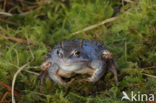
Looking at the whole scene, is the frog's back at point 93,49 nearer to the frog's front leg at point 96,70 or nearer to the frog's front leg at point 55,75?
the frog's front leg at point 96,70

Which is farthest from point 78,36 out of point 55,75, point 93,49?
point 55,75

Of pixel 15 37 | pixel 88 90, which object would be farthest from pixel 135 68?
pixel 15 37

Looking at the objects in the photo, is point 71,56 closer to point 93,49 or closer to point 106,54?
point 93,49

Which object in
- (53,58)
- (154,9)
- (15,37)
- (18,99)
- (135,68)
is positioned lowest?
(18,99)

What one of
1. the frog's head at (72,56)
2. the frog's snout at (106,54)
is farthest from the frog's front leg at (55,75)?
the frog's snout at (106,54)

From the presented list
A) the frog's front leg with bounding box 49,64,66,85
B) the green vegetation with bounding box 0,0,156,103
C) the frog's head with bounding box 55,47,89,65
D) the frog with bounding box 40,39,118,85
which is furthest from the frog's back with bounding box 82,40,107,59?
the frog's front leg with bounding box 49,64,66,85

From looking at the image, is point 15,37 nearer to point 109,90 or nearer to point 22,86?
point 22,86
